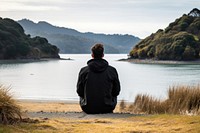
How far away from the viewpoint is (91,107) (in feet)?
29.0

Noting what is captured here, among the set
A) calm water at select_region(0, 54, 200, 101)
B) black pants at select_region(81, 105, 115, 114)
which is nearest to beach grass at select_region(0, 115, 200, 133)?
black pants at select_region(81, 105, 115, 114)

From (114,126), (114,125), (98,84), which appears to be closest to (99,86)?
(98,84)

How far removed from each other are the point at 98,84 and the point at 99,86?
5cm

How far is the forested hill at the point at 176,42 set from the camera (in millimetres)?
116625

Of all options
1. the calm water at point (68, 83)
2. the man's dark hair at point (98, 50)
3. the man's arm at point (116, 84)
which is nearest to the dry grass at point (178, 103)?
the man's arm at point (116, 84)

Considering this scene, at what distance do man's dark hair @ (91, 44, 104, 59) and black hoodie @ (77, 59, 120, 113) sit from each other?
0.11 meters

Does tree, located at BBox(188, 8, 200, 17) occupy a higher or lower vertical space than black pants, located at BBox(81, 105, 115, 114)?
higher

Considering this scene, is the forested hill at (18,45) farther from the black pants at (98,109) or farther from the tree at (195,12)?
the black pants at (98,109)

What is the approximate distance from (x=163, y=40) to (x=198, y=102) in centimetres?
11870

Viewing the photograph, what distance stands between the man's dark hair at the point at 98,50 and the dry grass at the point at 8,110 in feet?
7.18

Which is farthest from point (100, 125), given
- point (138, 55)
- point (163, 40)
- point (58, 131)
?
point (138, 55)

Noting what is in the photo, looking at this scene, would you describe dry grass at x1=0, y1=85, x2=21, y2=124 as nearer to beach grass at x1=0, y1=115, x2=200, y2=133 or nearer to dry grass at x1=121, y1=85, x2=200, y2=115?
beach grass at x1=0, y1=115, x2=200, y2=133

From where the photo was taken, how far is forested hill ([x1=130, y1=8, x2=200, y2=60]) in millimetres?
116625

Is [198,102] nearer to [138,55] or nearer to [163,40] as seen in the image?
[163,40]
